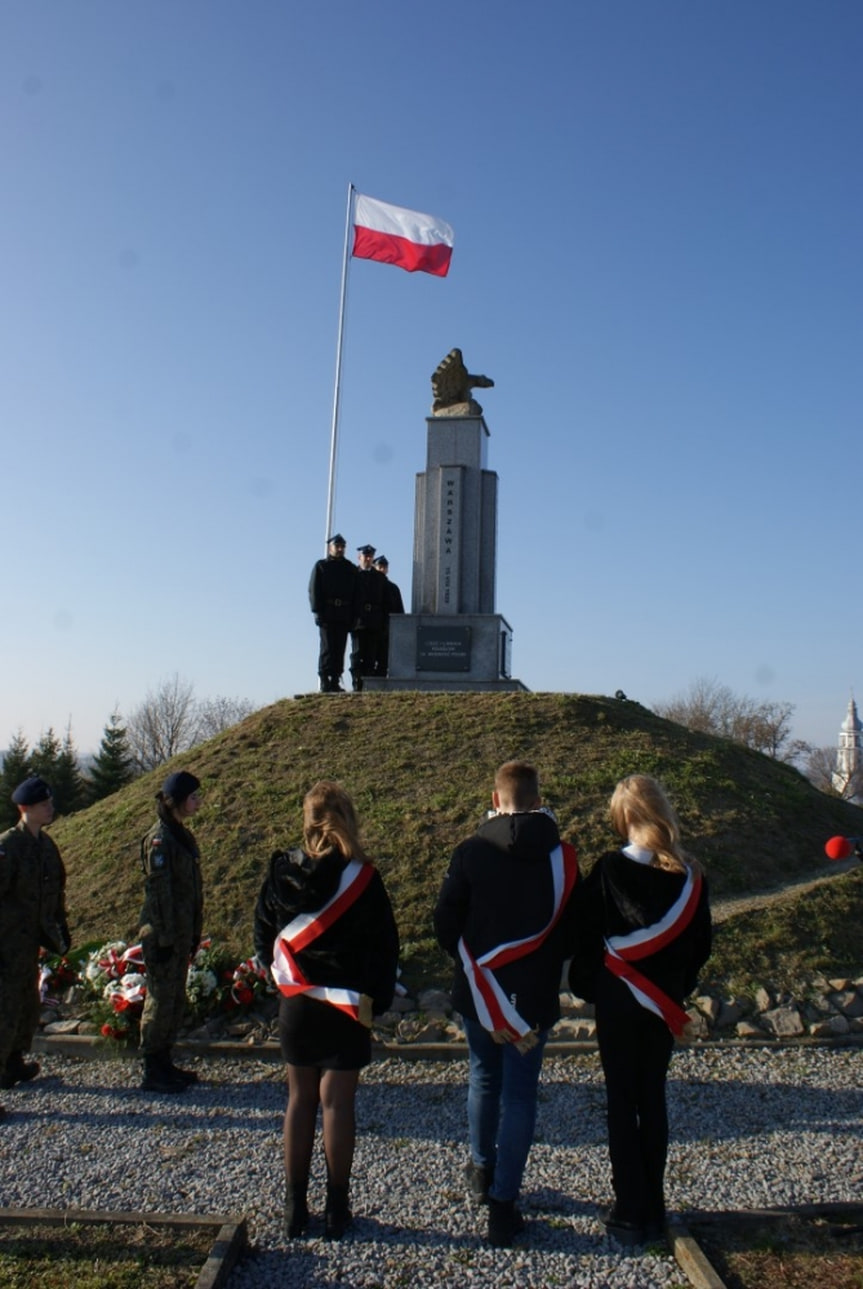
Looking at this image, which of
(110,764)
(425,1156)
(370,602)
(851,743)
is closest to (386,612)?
(370,602)

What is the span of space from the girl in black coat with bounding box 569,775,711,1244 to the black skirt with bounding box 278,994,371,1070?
42.2 inches

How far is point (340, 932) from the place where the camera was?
14.3 ft

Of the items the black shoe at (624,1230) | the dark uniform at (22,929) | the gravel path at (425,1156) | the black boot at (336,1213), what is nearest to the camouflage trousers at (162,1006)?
the gravel path at (425,1156)

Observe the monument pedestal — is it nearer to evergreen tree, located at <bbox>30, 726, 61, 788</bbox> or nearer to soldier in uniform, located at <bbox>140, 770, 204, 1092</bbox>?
soldier in uniform, located at <bbox>140, 770, 204, 1092</bbox>

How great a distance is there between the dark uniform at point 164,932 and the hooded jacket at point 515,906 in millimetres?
2527

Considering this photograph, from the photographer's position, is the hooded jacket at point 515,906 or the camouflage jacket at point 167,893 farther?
the camouflage jacket at point 167,893

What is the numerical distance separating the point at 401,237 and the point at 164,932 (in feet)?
57.4

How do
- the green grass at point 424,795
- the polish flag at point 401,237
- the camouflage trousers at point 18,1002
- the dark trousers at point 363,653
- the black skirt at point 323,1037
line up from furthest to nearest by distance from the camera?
1. the polish flag at point 401,237
2. the dark trousers at point 363,653
3. the green grass at point 424,795
4. the camouflage trousers at point 18,1002
5. the black skirt at point 323,1037

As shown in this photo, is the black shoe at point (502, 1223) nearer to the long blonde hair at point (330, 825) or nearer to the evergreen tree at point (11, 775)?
the long blonde hair at point (330, 825)

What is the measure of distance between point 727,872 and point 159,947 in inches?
239

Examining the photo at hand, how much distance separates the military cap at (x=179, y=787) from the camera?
20.4 feet

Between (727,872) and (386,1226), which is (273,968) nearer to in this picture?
(386,1226)

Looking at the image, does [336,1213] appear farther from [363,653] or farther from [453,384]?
[453,384]

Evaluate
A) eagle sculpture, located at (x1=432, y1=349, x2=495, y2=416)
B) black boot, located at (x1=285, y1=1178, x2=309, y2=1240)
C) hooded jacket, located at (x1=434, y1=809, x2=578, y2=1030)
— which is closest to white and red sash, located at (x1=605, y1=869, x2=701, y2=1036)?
hooded jacket, located at (x1=434, y1=809, x2=578, y2=1030)
